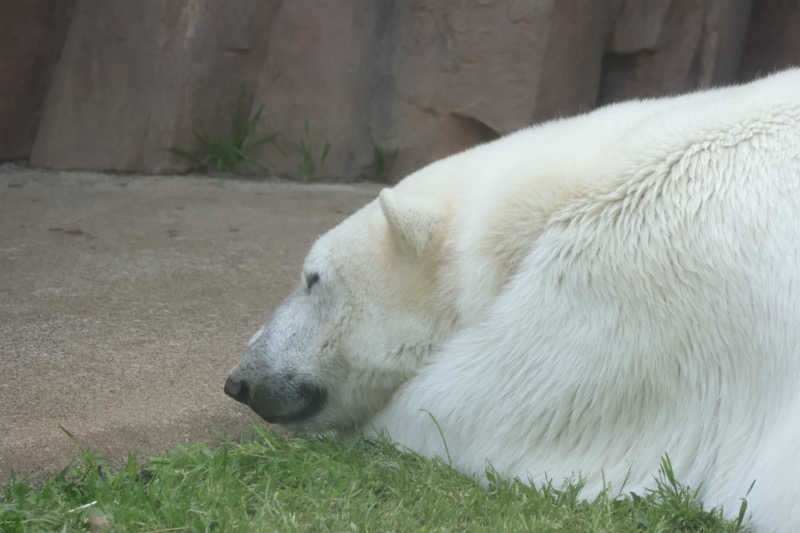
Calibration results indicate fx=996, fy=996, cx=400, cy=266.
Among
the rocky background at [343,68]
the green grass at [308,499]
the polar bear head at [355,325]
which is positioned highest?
the rocky background at [343,68]

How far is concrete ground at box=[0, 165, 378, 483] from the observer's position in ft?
9.12

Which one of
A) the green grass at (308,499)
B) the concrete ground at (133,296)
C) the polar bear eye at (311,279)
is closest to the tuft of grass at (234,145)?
the concrete ground at (133,296)

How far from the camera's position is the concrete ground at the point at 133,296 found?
2.78m

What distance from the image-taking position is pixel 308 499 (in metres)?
2.30

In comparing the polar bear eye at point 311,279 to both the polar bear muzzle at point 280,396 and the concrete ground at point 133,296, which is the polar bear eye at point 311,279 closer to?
the polar bear muzzle at point 280,396

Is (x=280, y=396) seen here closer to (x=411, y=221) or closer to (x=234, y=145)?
(x=411, y=221)

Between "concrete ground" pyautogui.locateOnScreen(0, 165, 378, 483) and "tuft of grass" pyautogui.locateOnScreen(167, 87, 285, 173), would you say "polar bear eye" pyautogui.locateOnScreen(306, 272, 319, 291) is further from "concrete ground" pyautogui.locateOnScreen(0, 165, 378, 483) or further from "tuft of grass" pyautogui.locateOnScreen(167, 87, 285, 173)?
"tuft of grass" pyautogui.locateOnScreen(167, 87, 285, 173)

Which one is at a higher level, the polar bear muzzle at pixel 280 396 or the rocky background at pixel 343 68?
the rocky background at pixel 343 68

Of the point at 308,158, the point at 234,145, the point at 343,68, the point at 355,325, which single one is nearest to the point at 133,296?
the point at 355,325

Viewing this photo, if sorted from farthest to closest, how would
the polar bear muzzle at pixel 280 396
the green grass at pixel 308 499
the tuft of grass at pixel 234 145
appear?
the tuft of grass at pixel 234 145
the polar bear muzzle at pixel 280 396
the green grass at pixel 308 499

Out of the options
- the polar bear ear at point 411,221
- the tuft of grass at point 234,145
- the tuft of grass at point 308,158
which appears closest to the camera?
the polar bear ear at point 411,221

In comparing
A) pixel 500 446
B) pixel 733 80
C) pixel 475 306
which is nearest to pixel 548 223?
pixel 475 306

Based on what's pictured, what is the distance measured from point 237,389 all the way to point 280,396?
12 centimetres

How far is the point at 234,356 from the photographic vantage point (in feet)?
11.0
